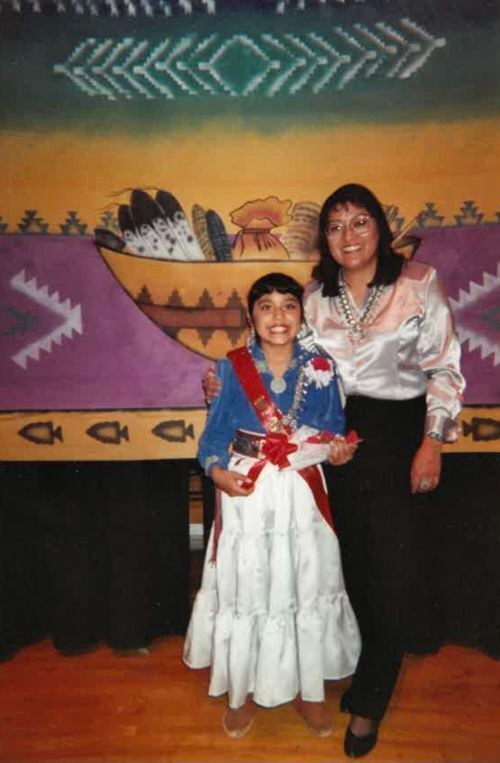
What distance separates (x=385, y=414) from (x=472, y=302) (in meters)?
0.60

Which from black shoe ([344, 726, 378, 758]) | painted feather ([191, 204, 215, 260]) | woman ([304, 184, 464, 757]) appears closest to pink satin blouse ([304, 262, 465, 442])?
woman ([304, 184, 464, 757])

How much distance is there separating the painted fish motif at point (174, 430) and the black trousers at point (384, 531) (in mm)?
614

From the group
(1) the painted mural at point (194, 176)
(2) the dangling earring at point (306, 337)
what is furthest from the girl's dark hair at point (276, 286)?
(1) the painted mural at point (194, 176)

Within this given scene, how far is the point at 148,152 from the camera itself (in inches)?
78.5

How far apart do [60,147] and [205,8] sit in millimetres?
664

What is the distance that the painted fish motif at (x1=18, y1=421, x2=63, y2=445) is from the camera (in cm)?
211

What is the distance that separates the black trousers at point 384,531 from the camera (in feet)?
5.60

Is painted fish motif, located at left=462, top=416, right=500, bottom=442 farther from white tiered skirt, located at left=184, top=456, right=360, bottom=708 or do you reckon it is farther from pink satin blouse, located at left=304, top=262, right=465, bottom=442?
white tiered skirt, located at left=184, top=456, right=360, bottom=708

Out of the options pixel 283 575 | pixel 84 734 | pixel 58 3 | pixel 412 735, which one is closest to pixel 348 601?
pixel 283 575

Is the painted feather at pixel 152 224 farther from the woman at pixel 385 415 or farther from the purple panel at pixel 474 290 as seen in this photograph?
the purple panel at pixel 474 290

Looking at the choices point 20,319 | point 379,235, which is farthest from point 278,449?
point 20,319

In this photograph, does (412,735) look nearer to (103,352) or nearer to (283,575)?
(283,575)

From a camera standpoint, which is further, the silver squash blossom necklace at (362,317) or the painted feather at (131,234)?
the painted feather at (131,234)

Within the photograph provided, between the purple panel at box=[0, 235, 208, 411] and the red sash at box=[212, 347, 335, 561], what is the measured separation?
1.20 feet
